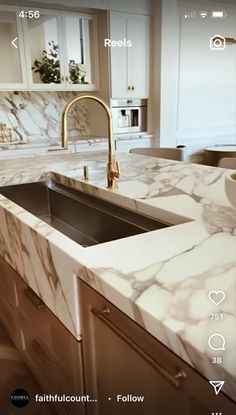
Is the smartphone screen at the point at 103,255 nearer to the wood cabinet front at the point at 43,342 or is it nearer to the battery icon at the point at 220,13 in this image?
the wood cabinet front at the point at 43,342

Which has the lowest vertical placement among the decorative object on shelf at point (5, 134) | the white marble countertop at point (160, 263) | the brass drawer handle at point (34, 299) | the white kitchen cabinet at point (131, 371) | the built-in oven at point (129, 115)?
the brass drawer handle at point (34, 299)

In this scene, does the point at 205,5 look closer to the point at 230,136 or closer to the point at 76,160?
the point at 230,136

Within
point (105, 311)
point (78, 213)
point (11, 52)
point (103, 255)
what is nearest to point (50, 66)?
point (11, 52)

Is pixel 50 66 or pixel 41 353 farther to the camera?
pixel 50 66

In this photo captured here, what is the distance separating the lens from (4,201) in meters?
1.31

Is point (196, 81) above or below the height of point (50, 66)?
below

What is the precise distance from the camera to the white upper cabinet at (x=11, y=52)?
3199 mm

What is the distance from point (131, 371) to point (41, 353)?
0.65m

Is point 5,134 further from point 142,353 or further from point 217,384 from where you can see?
point 217,384

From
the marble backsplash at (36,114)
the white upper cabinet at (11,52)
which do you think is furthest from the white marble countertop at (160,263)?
the marble backsplash at (36,114)

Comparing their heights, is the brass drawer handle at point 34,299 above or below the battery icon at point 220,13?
below

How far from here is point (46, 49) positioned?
3.43 meters

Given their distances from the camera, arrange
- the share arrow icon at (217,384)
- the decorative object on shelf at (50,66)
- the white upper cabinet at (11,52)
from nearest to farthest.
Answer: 1. the share arrow icon at (217,384)
2. the white upper cabinet at (11,52)
3. the decorative object on shelf at (50,66)

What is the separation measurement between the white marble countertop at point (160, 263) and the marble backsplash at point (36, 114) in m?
2.40
